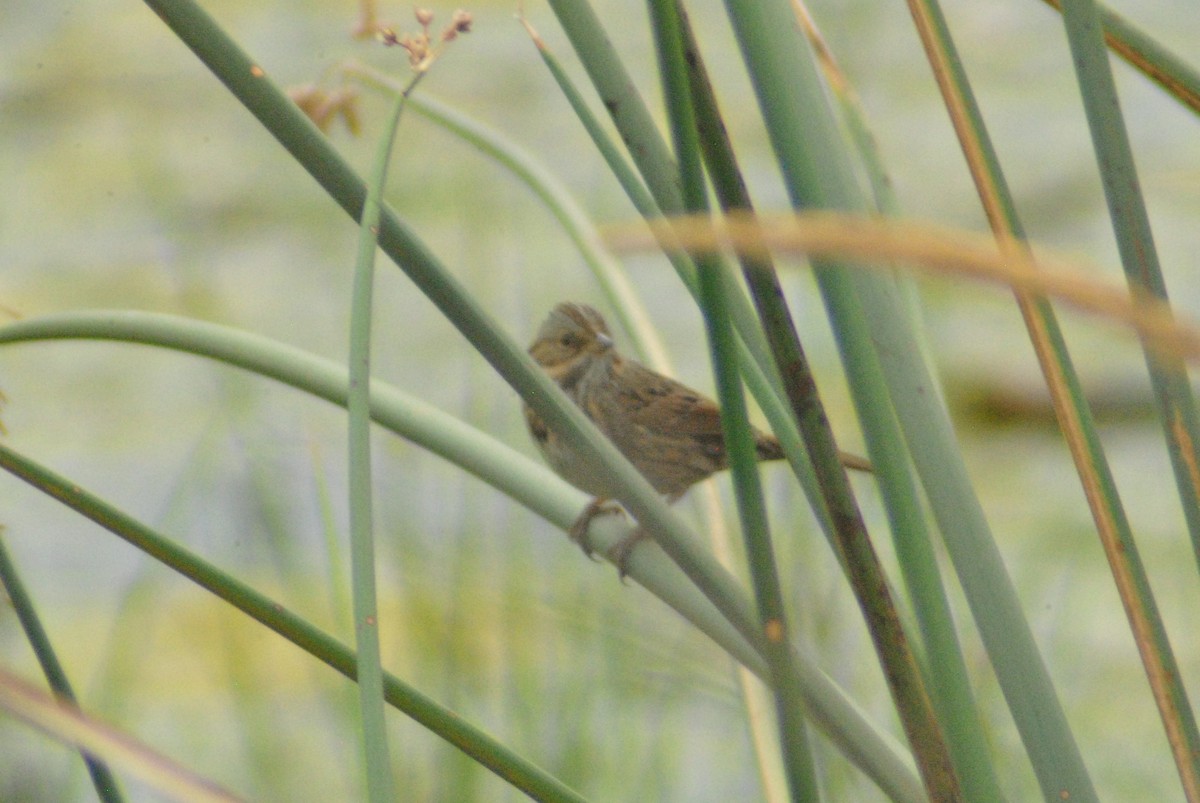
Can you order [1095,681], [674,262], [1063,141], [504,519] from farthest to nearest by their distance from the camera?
[1063,141], [1095,681], [504,519], [674,262]

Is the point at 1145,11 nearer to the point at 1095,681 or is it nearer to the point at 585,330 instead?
the point at 1095,681

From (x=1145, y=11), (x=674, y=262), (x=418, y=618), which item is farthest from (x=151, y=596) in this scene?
(x=1145, y=11)

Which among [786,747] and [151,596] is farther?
[151,596]

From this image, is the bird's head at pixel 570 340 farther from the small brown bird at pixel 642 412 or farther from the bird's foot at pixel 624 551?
Result: the bird's foot at pixel 624 551

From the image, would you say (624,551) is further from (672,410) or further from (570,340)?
(570,340)

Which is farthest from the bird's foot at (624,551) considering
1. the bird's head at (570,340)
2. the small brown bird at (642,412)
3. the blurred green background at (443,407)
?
the bird's head at (570,340)

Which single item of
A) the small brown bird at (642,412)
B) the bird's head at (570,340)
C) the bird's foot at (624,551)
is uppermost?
the bird's head at (570,340)

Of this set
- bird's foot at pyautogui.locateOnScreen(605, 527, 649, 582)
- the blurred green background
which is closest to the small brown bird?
the blurred green background
